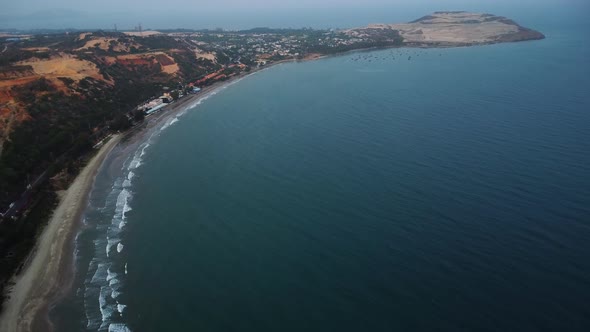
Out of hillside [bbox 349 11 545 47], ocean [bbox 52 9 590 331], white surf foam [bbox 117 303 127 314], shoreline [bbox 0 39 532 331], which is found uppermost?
hillside [bbox 349 11 545 47]

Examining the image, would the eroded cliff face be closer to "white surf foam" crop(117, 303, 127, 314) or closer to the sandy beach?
the sandy beach

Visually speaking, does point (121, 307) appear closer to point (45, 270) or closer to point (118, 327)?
point (118, 327)

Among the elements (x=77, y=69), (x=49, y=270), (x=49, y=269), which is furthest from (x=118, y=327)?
(x=77, y=69)

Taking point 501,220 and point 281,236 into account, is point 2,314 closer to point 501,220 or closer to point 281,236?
point 281,236

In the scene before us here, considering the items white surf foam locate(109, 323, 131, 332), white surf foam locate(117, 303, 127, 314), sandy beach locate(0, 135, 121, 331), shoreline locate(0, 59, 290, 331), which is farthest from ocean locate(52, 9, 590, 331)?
sandy beach locate(0, 135, 121, 331)

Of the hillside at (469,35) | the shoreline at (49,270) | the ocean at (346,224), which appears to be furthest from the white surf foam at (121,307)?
the hillside at (469,35)

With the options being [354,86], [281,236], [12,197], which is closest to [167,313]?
[281,236]
